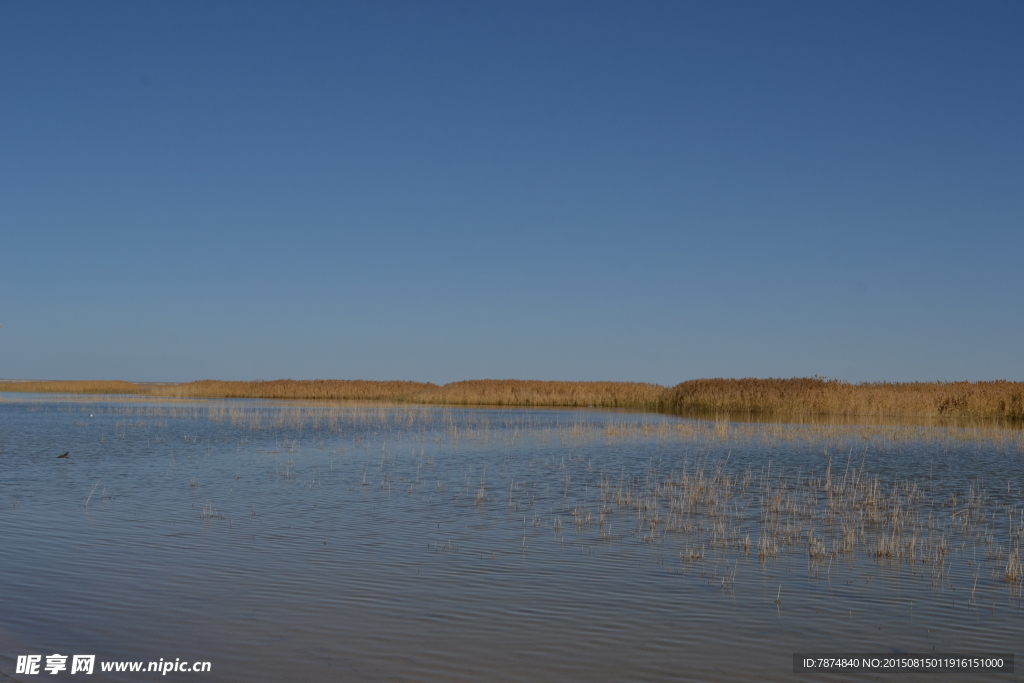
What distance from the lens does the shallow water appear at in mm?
6285

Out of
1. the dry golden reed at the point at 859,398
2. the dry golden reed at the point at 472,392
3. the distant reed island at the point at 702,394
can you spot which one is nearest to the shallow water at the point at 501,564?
the dry golden reed at the point at 859,398

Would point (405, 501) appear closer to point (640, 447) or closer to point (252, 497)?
point (252, 497)

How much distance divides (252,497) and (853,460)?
14163mm

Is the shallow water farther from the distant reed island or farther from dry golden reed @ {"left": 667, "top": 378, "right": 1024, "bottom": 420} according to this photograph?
the distant reed island

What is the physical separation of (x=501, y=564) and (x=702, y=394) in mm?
41375

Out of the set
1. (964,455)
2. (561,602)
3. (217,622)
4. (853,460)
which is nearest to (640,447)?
(853,460)

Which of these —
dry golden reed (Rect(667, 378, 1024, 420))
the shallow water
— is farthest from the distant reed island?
the shallow water

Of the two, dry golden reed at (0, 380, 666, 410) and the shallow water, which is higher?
dry golden reed at (0, 380, 666, 410)

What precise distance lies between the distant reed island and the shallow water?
72.5 feet

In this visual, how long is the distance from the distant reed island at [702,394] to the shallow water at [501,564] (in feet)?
72.5

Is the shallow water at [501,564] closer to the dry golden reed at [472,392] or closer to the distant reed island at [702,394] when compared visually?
the distant reed island at [702,394]

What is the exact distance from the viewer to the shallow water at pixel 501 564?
629cm

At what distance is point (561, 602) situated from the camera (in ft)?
25.3

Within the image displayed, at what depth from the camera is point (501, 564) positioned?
931 cm
